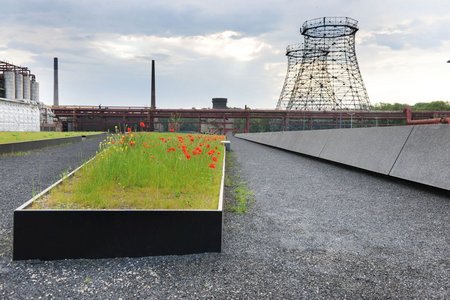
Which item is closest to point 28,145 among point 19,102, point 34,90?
point 19,102

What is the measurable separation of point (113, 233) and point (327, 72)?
75298mm

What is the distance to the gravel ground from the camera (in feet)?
9.03

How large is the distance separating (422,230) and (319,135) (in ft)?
32.3

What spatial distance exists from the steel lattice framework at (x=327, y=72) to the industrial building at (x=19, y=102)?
50.4m

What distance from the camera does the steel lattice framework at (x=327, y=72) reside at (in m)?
69.0

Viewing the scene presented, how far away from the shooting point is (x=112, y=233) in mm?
3488

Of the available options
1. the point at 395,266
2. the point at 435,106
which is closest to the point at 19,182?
the point at 395,266

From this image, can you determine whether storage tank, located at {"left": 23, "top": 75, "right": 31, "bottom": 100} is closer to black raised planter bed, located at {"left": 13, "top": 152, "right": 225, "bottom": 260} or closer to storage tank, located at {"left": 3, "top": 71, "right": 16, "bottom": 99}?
storage tank, located at {"left": 3, "top": 71, "right": 16, "bottom": 99}

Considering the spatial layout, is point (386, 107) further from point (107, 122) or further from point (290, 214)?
point (290, 214)

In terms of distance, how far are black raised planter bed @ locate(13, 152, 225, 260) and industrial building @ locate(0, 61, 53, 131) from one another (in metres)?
34.1

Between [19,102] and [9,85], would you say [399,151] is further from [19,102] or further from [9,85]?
[9,85]

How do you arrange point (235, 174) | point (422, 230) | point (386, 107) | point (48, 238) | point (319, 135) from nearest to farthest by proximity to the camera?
point (48, 238)
point (422, 230)
point (235, 174)
point (319, 135)
point (386, 107)

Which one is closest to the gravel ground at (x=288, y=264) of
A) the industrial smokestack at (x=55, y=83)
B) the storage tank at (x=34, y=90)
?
the storage tank at (x=34, y=90)

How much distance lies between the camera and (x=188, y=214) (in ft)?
11.6
